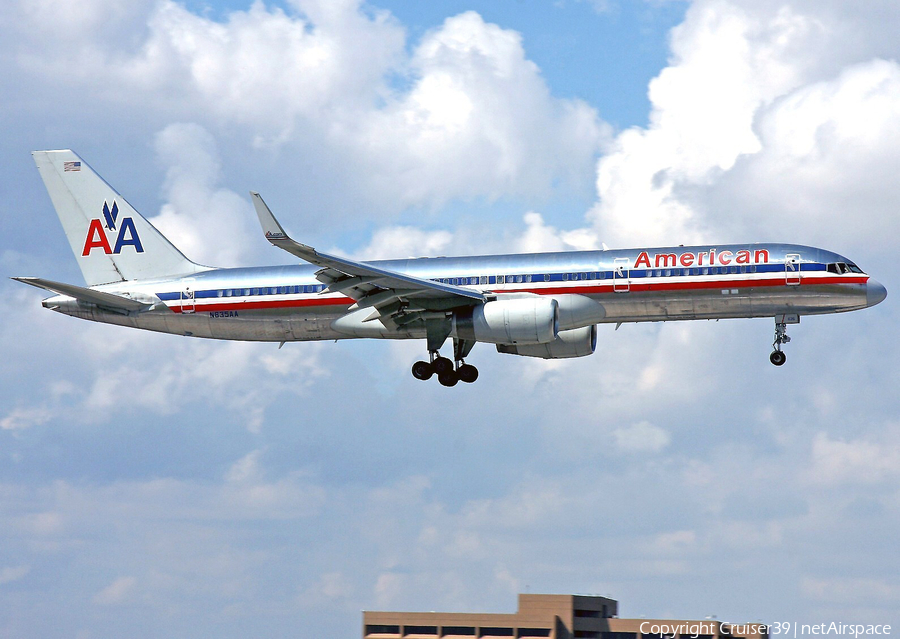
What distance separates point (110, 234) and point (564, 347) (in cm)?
2318

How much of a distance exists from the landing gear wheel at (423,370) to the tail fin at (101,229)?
11912 millimetres

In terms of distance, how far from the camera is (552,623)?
81.6m

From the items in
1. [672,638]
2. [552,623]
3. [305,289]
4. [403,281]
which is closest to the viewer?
[403,281]

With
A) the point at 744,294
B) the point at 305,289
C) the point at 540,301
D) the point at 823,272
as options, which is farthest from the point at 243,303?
the point at 823,272

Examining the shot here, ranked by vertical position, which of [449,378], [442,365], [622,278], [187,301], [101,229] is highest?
[101,229]

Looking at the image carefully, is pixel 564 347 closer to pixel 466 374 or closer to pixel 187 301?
pixel 466 374

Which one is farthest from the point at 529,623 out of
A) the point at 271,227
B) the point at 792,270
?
the point at 271,227

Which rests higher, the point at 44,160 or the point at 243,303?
the point at 44,160

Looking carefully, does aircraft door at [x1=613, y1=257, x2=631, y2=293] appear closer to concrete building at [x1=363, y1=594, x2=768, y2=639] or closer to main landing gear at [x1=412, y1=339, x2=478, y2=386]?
main landing gear at [x1=412, y1=339, x2=478, y2=386]

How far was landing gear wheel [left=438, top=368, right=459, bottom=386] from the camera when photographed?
50719mm

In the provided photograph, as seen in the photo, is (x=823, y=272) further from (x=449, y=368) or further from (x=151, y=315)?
(x=151, y=315)

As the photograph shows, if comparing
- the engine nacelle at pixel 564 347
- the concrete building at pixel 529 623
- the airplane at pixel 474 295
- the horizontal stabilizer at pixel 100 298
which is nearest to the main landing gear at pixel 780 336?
the airplane at pixel 474 295

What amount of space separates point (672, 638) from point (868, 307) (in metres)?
36.5

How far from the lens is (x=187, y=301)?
52250 mm
